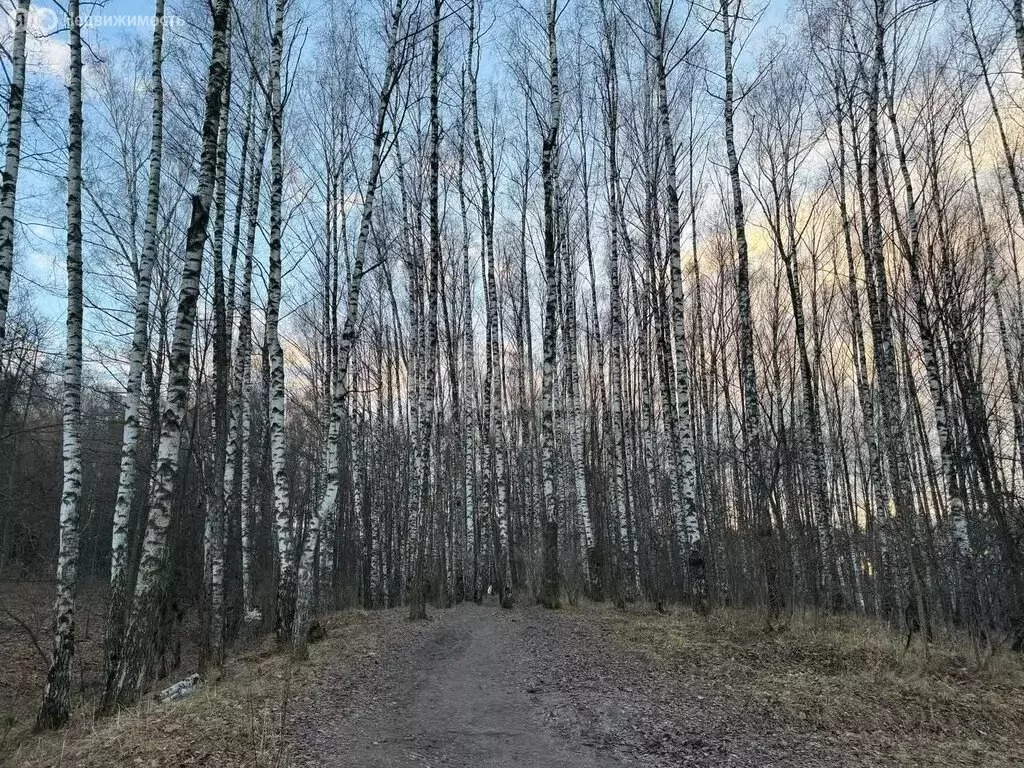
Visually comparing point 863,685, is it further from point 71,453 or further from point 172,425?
point 71,453

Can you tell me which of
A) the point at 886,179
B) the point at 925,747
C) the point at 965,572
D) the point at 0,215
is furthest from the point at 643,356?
the point at 0,215

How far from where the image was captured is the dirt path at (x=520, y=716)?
5113 mm

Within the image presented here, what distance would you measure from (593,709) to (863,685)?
→ 3406mm

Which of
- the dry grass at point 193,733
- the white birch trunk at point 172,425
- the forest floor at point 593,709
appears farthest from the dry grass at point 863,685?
the white birch trunk at point 172,425

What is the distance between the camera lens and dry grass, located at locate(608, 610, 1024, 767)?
18.1 feet

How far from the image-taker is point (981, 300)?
11.1 meters

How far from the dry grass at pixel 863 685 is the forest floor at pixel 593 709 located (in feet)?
0.09

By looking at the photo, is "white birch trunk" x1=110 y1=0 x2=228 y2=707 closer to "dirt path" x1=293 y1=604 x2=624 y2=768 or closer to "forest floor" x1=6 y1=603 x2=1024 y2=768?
"forest floor" x1=6 y1=603 x2=1024 y2=768

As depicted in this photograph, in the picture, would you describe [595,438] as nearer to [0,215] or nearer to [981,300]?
[981,300]

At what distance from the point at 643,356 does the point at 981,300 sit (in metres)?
10.2

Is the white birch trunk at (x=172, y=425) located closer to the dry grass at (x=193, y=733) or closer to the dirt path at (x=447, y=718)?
the dry grass at (x=193, y=733)

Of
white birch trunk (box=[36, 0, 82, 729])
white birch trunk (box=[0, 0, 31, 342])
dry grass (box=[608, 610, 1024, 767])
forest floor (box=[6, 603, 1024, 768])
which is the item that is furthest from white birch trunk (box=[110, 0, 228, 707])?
dry grass (box=[608, 610, 1024, 767])

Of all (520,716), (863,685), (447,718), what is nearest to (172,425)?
(447,718)

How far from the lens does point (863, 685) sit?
6.82m
